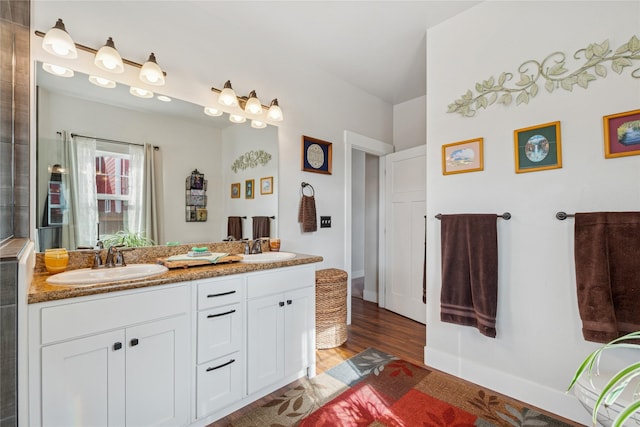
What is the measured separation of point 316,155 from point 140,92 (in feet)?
5.09

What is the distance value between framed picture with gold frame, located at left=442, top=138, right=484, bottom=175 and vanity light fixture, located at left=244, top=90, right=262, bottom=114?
1521 millimetres

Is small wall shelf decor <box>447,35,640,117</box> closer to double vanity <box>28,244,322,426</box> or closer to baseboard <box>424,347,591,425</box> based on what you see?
double vanity <box>28,244,322,426</box>

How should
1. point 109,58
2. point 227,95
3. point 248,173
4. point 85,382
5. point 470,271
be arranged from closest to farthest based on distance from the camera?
point 85,382, point 109,58, point 470,271, point 227,95, point 248,173

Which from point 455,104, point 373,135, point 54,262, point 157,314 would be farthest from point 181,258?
point 373,135

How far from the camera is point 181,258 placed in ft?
6.07

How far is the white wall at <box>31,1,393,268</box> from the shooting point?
1743 mm

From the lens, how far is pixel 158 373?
1474 millimetres

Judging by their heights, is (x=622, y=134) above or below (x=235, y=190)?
above

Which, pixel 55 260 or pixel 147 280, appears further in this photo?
pixel 55 260

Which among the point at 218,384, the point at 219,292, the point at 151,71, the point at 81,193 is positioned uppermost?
the point at 151,71

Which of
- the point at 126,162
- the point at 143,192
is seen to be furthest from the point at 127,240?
the point at 126,162

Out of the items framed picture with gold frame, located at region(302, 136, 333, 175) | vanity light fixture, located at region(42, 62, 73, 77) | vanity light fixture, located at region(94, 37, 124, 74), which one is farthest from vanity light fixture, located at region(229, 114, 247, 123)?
vanity light fixture, located at region(42, 62, 73, 77)

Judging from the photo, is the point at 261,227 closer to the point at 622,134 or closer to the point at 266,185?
the point at 266,185

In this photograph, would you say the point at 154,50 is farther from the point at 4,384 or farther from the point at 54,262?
the point at 4,384
